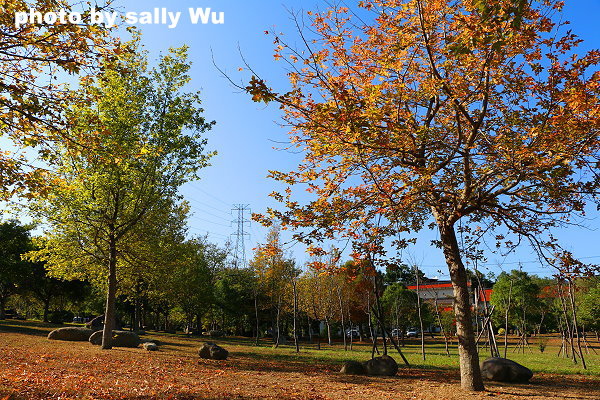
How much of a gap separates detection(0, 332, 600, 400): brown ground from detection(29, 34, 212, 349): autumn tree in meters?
4.44

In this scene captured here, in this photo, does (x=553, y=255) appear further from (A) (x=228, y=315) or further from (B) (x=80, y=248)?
(A) (x=228, y=315)

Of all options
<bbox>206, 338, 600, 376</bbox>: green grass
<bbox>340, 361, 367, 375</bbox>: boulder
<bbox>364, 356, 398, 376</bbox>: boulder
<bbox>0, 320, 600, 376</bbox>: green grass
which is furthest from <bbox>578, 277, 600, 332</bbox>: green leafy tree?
<bbox>340, 361, 367, 375</bbox>: boulder

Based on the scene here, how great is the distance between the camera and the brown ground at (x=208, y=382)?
856 cm

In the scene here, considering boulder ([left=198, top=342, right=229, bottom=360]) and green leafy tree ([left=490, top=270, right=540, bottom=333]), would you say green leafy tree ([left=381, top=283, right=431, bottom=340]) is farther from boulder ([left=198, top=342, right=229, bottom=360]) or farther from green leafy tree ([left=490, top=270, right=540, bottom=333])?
boulder ([left=198, top=342, right=229, bottom=360])

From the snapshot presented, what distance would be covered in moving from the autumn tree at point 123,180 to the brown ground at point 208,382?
14.6 feet

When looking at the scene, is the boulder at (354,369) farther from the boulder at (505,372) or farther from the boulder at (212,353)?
the boulder at (212,353)

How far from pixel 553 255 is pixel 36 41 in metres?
12.8

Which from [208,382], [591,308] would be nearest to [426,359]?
[208,382]

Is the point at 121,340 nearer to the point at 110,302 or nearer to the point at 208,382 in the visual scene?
the point at 110,302

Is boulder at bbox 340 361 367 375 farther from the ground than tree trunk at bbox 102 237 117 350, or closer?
closer

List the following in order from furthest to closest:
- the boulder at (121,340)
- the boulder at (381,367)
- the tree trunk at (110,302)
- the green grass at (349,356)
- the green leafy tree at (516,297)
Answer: the green leafy tree at (516,297) < the boulder at (121,340) < the green grass at (349,356) < the tree trunk at (110,302) < the boulder at (381,367)

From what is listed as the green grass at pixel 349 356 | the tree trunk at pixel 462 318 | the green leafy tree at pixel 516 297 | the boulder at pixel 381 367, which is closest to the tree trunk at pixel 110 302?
the green grass at pixel 349 356

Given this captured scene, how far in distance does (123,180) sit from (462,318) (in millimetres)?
13500

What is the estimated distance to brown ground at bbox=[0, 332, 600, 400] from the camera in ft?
28.1
